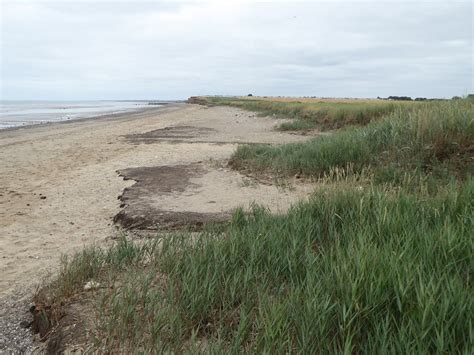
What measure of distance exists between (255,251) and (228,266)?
0.24 m

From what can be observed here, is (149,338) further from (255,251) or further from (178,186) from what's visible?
(178,186)

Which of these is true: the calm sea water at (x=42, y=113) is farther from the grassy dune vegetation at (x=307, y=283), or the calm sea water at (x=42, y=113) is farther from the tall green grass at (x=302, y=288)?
the tall green grass at (x=302, y=288)

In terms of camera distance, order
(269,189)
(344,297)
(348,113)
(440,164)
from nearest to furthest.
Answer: (344,297), (440,164), (269,189), (348,113)

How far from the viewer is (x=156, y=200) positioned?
19.6ft

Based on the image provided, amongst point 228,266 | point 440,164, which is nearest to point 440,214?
point 228,266

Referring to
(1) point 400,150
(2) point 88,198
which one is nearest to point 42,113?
(2) point 88,198

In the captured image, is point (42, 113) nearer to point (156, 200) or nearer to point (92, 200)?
point (92, 200)

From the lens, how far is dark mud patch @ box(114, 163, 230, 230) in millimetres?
4938

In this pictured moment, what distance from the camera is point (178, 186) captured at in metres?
6.97

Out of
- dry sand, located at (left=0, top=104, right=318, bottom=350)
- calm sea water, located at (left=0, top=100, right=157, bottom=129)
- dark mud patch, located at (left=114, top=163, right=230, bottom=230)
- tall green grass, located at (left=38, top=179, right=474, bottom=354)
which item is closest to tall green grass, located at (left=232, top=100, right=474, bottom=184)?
dry sand, located at (left=0, top=104, right=318, bottom=350)

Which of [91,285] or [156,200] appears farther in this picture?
[156,200]

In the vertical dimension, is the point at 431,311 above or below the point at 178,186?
above

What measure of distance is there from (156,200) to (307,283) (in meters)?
3.88

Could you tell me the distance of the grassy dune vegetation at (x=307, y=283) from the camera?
1.96m
